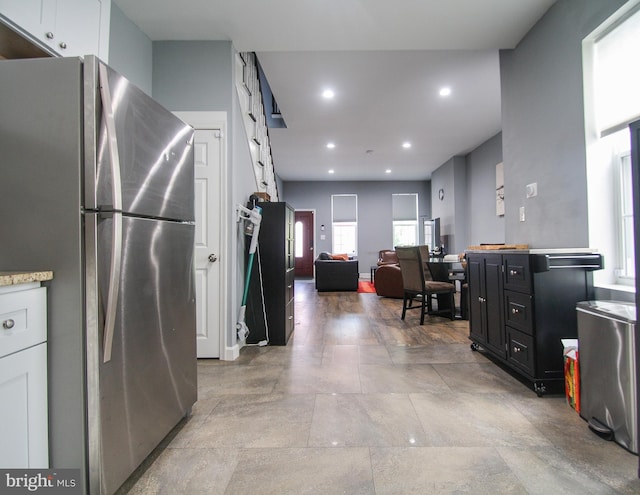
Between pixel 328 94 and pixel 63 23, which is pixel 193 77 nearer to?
pixel 63 23

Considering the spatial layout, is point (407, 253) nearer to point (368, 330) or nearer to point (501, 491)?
point (368, 330)

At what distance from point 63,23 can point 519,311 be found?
306 centimetres

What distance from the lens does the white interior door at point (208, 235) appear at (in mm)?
2652

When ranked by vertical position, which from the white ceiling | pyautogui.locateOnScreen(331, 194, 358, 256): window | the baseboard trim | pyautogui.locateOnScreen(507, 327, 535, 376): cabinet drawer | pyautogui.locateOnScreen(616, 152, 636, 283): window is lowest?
the baseboard trim

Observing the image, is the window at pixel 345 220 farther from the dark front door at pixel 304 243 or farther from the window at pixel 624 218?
the window at pixel 624 218

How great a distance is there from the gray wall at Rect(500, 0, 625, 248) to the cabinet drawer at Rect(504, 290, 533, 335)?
0.55 metres

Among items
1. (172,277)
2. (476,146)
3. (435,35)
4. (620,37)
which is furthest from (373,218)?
(172,277)

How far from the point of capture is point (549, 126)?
2.37m

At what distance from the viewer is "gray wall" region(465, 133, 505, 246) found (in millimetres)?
5789

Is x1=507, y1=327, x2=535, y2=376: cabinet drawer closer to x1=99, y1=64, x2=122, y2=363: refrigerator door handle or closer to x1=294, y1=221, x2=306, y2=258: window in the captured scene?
x1=99, y1=64, x2=122, y2=363: refrigerator door handle

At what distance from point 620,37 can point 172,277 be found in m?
2.96

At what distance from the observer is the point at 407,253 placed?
157 inches

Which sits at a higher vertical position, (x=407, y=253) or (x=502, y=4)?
(x=502, y=4)

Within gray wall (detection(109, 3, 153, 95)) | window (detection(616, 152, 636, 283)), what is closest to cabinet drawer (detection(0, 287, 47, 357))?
gray wall (detection(109, 3, 153, 95))
